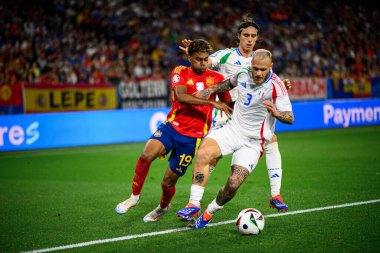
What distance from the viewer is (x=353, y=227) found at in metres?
6.57

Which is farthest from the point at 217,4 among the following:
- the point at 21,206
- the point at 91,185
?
the point at 21,206

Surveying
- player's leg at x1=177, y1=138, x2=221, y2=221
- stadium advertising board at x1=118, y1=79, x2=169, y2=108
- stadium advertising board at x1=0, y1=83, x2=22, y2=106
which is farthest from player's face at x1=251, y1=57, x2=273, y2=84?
stadium advertising board at x1=118, y1=79, x2=169, y2=108

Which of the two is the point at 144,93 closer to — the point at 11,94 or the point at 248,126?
the point at 11,94

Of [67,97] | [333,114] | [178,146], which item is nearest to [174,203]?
[178,146]

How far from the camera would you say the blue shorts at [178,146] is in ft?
24.0

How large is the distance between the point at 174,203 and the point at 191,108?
5.66 feet

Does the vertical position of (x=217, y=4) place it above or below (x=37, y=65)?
above

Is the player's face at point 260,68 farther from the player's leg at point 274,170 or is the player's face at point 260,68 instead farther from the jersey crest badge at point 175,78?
the player's leg at point 274,170

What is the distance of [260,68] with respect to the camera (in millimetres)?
6586

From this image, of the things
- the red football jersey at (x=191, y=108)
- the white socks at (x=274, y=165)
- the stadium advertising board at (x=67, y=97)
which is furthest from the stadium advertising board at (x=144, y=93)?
the red football jersey at (x=191, y=108)

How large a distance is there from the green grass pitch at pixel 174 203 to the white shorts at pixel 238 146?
805mm

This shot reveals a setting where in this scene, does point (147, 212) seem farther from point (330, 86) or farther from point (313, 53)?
point (313, 53)

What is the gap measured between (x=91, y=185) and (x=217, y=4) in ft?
67.7

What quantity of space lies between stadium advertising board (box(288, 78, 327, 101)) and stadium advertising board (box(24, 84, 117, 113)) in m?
8.03
